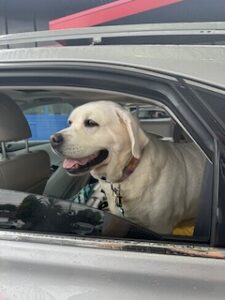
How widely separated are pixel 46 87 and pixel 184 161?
1.01 metres

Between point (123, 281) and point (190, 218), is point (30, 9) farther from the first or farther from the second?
point (123, 281)

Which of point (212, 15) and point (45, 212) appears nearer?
point (45, 212)

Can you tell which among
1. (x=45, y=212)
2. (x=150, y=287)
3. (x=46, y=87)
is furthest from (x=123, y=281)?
(x=46, y=87)

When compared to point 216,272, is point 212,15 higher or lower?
higher

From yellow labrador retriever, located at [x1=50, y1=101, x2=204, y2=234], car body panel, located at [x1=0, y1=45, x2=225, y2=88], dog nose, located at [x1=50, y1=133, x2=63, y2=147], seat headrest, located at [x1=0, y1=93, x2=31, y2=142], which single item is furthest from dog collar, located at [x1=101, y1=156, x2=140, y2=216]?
car body panel, located at [x1=0, y1=45, x2=225, y2=88]

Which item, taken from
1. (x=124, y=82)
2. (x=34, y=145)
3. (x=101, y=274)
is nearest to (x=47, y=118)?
(x=34, y=145)

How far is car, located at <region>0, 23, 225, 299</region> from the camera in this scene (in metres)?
1.34

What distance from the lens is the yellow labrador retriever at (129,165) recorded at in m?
2.27

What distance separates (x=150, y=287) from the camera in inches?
52.2

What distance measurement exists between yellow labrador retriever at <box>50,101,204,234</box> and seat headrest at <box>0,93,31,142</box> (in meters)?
0.28

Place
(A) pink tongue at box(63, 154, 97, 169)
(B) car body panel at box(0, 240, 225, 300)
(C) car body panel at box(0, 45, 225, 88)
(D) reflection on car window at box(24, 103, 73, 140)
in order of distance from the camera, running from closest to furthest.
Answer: (B) car body panel at box(0, 240, 225, 300) < (C) car body panel at box(0, 45, 225, 88) < (A) pink tongue at box(63, 154, 97, 169) < (D) reflection on car window at box(24, 103, 73, 140)

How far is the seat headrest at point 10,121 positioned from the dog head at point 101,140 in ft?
0.91

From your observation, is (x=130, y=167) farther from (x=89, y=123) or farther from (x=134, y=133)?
(x=89, y=123)

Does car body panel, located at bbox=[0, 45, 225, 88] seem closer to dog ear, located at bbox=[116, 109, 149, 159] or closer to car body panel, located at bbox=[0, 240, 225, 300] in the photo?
car body panel, located at bbox=[0, 240, 225, 300]
